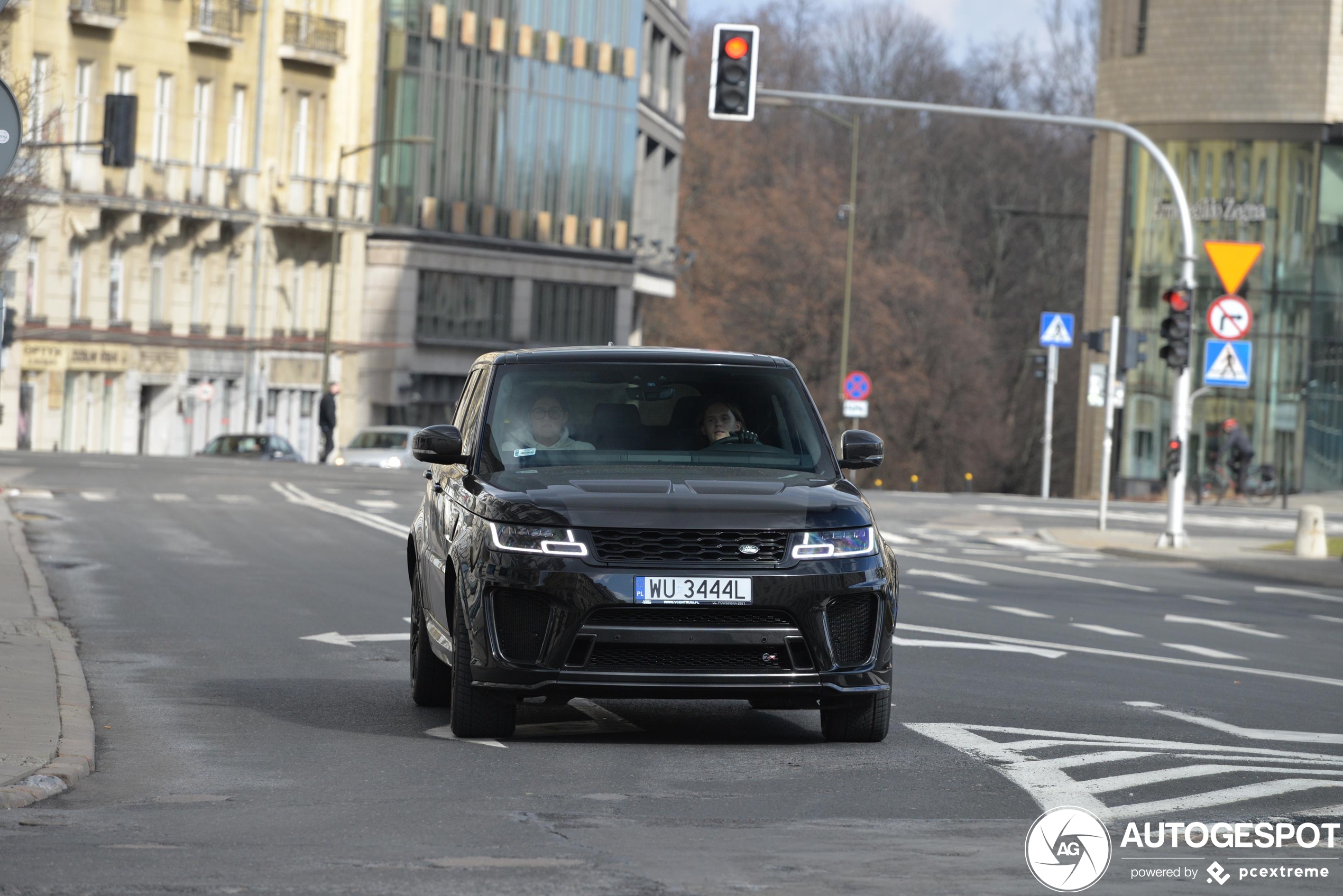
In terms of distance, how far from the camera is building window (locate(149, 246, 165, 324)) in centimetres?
6638

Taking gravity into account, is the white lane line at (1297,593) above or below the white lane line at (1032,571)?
above

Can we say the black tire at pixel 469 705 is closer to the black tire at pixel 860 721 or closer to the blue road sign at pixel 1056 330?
the black tire at pixel 860 721

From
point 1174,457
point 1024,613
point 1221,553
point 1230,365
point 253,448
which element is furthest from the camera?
point 253,448

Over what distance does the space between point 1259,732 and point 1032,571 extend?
14993 millimetres

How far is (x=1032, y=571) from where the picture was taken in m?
26.2

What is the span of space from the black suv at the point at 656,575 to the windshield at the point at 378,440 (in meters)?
49.6

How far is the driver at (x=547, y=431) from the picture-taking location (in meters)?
10.5

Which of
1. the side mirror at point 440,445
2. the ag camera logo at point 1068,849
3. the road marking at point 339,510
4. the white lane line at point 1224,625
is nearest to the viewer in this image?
the ag camera logo at point 1068,849

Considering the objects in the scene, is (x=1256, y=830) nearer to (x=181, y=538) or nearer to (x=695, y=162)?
(x=181, y=538)

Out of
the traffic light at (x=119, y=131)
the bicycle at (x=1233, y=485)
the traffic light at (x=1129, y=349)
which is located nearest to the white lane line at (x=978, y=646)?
the traffic light at (x=1129, y=349)

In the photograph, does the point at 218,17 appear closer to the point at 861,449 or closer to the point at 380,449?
the point at 380,449

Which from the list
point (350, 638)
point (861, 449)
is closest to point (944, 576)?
point (350, 638)

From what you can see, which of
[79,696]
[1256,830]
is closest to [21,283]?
[79,696]

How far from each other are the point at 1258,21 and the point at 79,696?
48.4m
